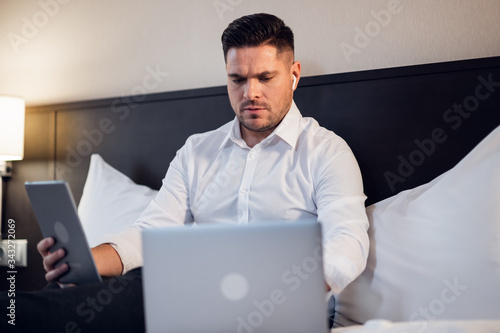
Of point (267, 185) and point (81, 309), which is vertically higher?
point (267, 185)

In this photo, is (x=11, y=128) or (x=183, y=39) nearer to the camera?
(x=183, y=39)

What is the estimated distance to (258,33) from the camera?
159 centimetres

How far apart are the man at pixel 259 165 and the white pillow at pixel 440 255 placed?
131 millimetres

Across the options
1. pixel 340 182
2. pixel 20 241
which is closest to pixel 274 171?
pixel 340 182

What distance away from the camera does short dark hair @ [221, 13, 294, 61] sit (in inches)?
62.7

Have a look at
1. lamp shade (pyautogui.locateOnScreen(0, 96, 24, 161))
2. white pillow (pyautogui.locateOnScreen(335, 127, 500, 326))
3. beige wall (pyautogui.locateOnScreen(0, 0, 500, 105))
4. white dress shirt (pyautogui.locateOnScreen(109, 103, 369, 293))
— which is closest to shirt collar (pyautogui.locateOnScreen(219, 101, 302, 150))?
white dress shirt (pyautogui.locateOnScreen(109, 103, 369, 293))

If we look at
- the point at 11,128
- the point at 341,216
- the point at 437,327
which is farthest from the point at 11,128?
the point at 437,327

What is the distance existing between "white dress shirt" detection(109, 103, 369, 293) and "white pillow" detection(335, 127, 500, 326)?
0.24 feet

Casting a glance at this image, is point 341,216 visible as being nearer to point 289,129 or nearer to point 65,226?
point 289,129

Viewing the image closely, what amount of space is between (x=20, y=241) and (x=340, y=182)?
1695 mm

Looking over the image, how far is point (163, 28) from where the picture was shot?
2.21 meters

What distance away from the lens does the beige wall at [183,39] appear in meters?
1.65

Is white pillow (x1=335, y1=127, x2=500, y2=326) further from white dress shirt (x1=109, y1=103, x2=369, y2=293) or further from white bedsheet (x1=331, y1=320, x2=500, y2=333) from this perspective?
white bedsheet (x1=331, y1=320, x2=500, y2=333)

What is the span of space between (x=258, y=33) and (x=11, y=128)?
1.32m
